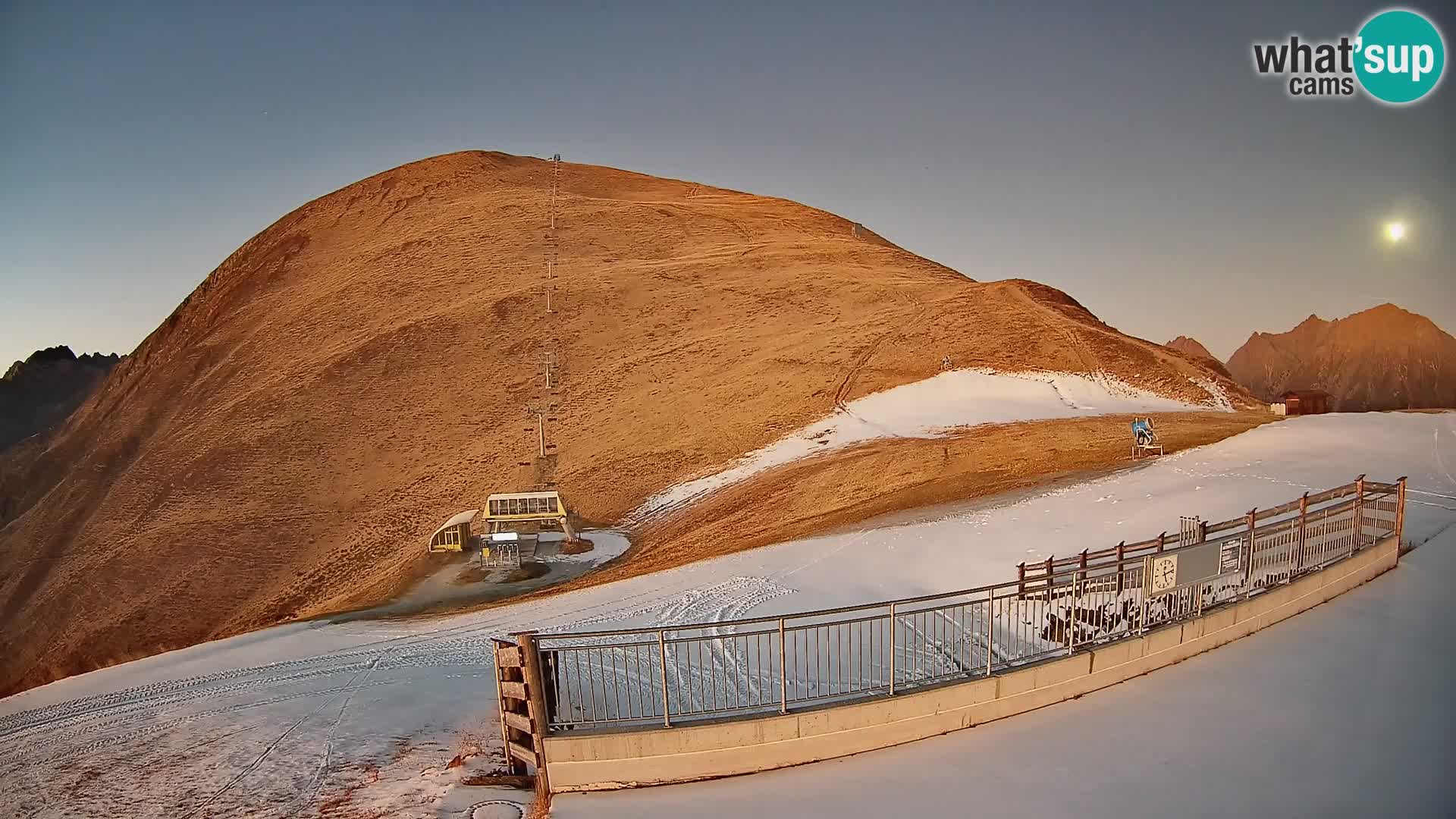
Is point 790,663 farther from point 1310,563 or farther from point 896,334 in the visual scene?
point 896,334

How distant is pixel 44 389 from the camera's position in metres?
119

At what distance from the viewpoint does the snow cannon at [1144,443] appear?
23.2 meters

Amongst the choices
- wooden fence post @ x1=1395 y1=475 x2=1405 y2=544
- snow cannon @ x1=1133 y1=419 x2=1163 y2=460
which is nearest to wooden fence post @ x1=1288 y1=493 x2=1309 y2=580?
wooden fence post @ x1=1395 y1=475 x2=1405 y2=544

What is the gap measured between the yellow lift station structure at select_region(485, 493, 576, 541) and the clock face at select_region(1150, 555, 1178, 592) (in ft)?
71.9

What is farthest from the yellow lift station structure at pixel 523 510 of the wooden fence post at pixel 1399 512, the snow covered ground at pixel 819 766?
the wooden fence post at pixel 1399 512

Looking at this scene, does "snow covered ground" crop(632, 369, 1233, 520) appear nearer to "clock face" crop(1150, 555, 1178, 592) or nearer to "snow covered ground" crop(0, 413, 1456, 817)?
"snow covered ground" crop(0, 413, 1456, 817)

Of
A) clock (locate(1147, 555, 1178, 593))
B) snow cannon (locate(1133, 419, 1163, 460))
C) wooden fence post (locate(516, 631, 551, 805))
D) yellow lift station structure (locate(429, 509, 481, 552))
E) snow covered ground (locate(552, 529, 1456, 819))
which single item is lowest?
yellow lift station structure (locate(429, 509, 481, 552))

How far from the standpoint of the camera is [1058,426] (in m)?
29.0

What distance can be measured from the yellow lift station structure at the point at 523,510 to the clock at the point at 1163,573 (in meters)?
21.9

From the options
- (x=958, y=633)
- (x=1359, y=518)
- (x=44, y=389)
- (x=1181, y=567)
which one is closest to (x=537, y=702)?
(x=958, y=633)

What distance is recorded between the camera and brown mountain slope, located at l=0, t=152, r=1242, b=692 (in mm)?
33469

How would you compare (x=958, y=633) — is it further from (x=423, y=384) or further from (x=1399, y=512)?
(x=423, y=384)

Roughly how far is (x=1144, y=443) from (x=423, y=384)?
127 ft

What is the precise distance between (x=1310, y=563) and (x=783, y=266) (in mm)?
47202
